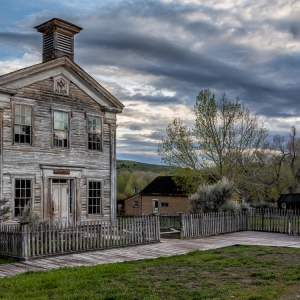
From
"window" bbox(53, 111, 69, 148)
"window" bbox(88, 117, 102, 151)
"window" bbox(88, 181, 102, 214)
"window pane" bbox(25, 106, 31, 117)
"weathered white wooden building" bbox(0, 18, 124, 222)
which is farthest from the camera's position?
"window" bbox(88, 117, 102, 151)

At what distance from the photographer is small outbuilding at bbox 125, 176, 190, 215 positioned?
46.9m

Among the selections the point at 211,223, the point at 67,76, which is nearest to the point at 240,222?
the point at 211,223

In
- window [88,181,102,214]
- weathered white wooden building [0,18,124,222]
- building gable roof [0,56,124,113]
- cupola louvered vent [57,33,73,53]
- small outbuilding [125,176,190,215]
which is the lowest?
small outbuilding [125,176,190,215]

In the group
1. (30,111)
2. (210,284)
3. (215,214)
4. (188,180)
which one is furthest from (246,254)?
(188,180)

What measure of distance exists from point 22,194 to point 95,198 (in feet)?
13.9

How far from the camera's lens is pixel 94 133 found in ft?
74.9

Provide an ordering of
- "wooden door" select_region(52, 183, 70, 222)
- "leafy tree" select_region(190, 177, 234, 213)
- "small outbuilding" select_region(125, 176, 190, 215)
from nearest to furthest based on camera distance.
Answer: "wooden door" select_region(52, 183, 70, 222)
"leafy tree" select_region(190, 177, 234, 213)
"small outbuilding" select_region(125, 176, 190, 215)

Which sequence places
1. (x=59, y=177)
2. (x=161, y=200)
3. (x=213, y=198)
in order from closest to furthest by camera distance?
(x=59, y=177), (x=213, y=198), (x=161, y=200)

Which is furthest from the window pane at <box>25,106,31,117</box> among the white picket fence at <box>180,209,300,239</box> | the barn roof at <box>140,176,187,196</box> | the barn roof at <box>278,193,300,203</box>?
the barn roof at <box>140,176,187,196</box>

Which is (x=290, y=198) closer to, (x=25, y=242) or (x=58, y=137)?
(x=58, y=137)

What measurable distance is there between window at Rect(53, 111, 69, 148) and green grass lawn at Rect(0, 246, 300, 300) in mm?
9827

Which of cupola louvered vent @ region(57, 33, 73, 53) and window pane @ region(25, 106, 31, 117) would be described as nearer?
window pane @ region(25, 106, 31, 117)

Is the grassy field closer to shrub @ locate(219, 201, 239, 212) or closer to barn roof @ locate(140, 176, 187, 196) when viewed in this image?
shrub @ locate(219, 201, 239, 212)

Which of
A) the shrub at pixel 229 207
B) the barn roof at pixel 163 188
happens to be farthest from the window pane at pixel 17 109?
the barn roof at pixel 163 188
